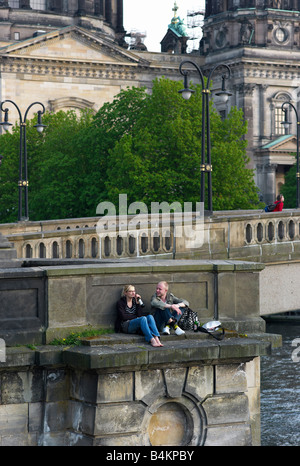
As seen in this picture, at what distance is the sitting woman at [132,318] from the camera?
43.4 ft

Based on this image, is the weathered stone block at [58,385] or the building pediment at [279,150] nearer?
the weathered stone block at [58,385]

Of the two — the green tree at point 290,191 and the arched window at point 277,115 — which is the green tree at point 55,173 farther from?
the arched window at point 277,115

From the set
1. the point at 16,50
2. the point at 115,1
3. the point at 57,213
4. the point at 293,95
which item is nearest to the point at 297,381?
the point at 57,213

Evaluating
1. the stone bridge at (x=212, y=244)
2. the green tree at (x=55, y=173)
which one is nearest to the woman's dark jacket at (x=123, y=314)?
the stone bridge at (x=212, y=244)

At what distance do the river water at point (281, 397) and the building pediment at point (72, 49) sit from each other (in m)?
50.0

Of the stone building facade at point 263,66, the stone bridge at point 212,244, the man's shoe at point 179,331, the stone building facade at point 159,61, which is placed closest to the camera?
the man's shoe at point 179,331

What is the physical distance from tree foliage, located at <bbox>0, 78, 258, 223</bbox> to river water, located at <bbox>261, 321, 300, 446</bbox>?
1410cm

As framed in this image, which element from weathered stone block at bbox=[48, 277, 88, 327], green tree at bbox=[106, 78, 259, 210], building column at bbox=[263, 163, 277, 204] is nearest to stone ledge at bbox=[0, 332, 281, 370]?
weathered stone block at bbox=[48, 277, 88, 327]

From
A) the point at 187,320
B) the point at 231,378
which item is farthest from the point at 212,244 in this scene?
the point at 231,378

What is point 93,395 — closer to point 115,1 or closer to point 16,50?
point 16,50

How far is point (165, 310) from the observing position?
13586 mm

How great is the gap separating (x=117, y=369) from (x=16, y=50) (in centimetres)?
7046

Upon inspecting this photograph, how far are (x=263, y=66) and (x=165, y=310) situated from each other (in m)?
75.0

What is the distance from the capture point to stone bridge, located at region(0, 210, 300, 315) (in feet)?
79.1
